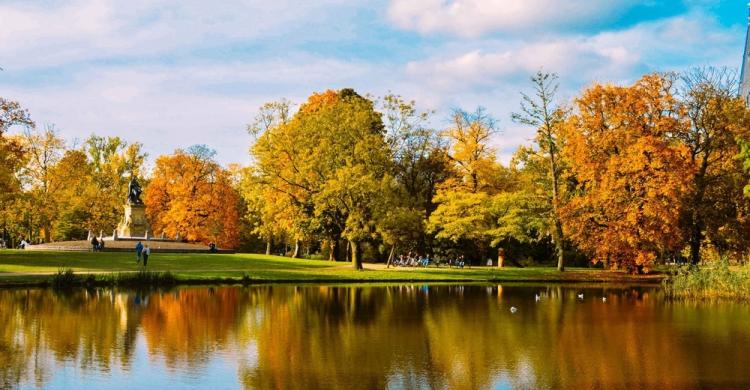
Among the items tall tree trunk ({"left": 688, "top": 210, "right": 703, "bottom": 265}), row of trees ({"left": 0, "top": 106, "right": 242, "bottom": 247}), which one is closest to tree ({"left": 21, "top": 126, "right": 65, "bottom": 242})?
row of trees ({"left": 0, "top": 106, "right": 242, "bottom": 247})

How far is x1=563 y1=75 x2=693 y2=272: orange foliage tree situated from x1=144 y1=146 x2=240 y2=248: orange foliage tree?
35.2 meters

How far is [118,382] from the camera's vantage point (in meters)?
13.7

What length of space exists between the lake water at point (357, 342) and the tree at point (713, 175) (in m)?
17.7

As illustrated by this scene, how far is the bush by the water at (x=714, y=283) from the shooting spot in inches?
1275

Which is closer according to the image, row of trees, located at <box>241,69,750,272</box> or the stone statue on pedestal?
row of trees, located at <box>241,69,750,272</box>

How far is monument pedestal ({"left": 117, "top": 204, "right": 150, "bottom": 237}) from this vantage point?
65.4 m

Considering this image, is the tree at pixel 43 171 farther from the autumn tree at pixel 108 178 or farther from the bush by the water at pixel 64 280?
the bush by the water at pixel 64 280

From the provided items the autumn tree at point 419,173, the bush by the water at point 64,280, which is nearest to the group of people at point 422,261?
the autumn tree at point 419,173

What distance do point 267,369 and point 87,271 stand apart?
2746cm

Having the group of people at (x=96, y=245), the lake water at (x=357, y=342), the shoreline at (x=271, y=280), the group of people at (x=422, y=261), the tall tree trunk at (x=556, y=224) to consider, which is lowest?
the lake water at (x=357, y=342)

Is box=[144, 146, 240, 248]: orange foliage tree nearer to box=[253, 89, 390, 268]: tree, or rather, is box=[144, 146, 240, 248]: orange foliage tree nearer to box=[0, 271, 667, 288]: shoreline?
box=[253, 89, 390, 268]: tree

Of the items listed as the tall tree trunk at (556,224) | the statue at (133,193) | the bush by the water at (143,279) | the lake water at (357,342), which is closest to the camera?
the lake water at (357,342)

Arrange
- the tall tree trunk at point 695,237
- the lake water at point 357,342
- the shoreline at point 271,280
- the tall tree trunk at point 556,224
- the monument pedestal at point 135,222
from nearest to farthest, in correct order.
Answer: the lake water at point 357,342 < the shoreline at point 271,280 < the tall tree trunk at point 695,237 < the tall tree trunk at point 556,224 < the monument pedestal at point 135,222

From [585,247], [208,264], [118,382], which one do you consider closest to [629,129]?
[585,247]
